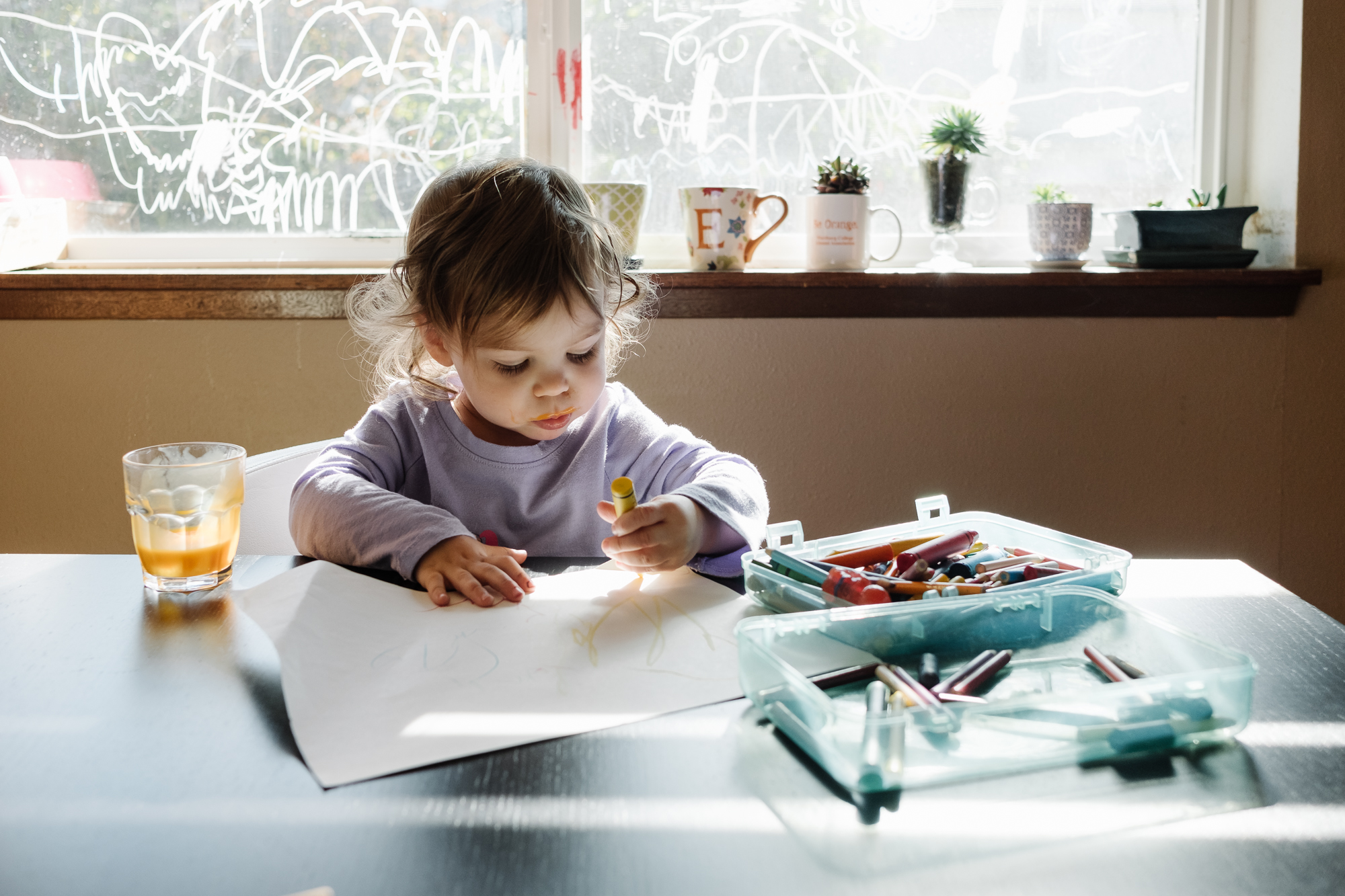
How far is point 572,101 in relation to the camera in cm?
162

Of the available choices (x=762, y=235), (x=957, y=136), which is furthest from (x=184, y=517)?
(x=957, y=136)

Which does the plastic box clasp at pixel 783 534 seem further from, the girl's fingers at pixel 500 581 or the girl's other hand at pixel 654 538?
the girl's fingers at pixel 500 581

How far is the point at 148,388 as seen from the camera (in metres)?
1.55

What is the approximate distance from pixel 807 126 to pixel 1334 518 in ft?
3.23

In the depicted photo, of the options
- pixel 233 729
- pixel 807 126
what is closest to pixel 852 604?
pixel 233 729

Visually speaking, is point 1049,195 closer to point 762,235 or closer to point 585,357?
point 762,235

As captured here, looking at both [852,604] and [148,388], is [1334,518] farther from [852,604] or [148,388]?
[148,388]

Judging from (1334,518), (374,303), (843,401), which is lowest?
(1334,518)

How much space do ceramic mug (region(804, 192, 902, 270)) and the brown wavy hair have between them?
→ 532mm

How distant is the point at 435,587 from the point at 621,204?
92 centimetres

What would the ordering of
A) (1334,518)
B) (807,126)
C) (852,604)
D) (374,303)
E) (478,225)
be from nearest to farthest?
(852,604) → (478,225) → (374,303) → (1334,518) → (807,126)

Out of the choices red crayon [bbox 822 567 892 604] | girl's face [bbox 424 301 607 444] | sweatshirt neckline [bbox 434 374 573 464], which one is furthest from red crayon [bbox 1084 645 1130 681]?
sweatshirt neckline [bbox 434 374 573 464]

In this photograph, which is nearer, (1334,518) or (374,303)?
(374,303)

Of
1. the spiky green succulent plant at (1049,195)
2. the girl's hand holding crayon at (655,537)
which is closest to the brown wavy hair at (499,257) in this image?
the girl's hand holding crayon at (655,537)
